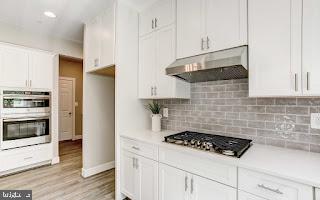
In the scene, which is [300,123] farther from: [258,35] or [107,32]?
[107,32]

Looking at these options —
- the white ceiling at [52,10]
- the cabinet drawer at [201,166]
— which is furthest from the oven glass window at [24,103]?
the cabinet drawer at [201,166]

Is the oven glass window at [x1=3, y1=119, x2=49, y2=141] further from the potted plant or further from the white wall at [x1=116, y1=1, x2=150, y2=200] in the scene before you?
the potted plant

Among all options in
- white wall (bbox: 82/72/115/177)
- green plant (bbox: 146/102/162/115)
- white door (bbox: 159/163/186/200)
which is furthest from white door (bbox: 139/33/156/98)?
white wall (bbox: 82/72/115/177)

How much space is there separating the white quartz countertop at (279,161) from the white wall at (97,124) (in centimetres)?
188

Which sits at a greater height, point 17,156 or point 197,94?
point 197,94

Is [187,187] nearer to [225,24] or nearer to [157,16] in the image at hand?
[225,24]

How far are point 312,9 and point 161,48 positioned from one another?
4.68 ft

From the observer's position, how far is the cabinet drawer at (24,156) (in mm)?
2886

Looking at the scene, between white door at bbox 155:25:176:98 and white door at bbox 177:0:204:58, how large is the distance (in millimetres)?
109

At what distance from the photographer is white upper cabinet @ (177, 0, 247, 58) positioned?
60.4 inches

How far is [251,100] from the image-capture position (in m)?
1.75

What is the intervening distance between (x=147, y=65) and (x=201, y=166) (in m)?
1.48

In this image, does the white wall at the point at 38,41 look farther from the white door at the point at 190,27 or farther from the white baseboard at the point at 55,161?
the white door at the point at 190,27

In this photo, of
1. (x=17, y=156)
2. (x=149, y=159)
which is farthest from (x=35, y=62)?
(x=149, y=159)
